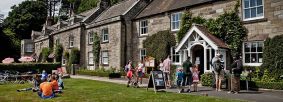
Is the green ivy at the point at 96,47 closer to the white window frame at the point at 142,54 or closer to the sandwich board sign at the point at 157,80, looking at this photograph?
the white window frame at the point at 142,54

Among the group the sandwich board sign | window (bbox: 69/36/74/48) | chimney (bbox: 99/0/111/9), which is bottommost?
the sandwich board sign

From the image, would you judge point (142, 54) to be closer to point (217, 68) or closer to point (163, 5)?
point (163, 5)

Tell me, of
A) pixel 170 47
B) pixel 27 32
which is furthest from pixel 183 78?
pixel 27 32

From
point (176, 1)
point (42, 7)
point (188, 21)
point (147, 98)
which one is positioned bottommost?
point (147, 98)

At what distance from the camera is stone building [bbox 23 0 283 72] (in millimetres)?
22750

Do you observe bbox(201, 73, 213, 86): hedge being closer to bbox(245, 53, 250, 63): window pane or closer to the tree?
bbox(245, 53, 250, 63): window pane

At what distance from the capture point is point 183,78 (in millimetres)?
18844

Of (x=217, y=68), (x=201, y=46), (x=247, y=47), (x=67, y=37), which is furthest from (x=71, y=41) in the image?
(x=217, y=68)

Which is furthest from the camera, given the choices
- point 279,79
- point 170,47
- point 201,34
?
point 170,47

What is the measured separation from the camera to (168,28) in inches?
1195

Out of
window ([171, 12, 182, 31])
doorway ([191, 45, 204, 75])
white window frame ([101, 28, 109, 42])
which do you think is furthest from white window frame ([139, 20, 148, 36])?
doorway ([191, 45, 204, 75])

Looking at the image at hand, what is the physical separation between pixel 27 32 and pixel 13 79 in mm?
57650

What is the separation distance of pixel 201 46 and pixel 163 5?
8189 mm

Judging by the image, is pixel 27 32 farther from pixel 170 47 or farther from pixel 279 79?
pixel 279 79
